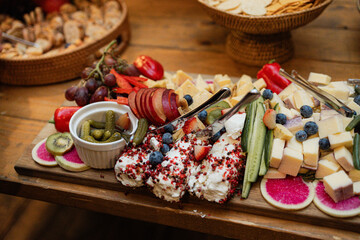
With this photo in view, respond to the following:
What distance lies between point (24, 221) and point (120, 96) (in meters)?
1.10

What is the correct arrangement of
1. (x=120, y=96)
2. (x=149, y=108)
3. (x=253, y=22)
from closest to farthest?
1. (x=149, y=108)
2. (x=120, y=96)
3. (x=253, y=22)

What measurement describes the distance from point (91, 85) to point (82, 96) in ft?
0.23

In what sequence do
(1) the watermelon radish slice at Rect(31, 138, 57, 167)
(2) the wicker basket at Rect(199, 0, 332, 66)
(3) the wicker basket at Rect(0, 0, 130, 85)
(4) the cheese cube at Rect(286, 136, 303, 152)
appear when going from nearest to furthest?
(4) the cheese cube at Rect(286, 136, 303, 152), (1) the watermelon radish slice at Rect(31, 138, 57, 167), (2) the wicker basket at Rect(199, 0, 332, 66), (3) the wicker basket at Rect(0, 0, 130, 85)

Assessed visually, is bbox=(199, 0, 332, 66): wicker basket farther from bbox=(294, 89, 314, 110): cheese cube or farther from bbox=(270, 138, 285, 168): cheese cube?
bbox=(270, 138, 285, 168): cheese cube

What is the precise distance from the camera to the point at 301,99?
136 centimetres

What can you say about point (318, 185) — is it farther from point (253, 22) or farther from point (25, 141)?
point (25, 141)

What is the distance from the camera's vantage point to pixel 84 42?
2.13m

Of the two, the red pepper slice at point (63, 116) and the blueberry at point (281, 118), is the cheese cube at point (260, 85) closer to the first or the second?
the blueberry at point (281, 118)

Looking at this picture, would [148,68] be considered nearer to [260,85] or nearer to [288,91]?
[260,85]

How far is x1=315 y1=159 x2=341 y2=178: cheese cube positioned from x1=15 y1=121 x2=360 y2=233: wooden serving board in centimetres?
12

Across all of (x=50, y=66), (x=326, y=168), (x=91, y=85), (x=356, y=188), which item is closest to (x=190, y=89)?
(x=91, y=85)

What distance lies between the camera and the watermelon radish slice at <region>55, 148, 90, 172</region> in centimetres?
136

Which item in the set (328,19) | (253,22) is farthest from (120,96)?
(328,19)

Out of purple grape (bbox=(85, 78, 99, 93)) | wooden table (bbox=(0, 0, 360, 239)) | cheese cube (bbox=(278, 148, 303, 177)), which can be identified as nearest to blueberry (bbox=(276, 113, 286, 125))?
cheese cube (bbox=(278, 148, 303, 177))
